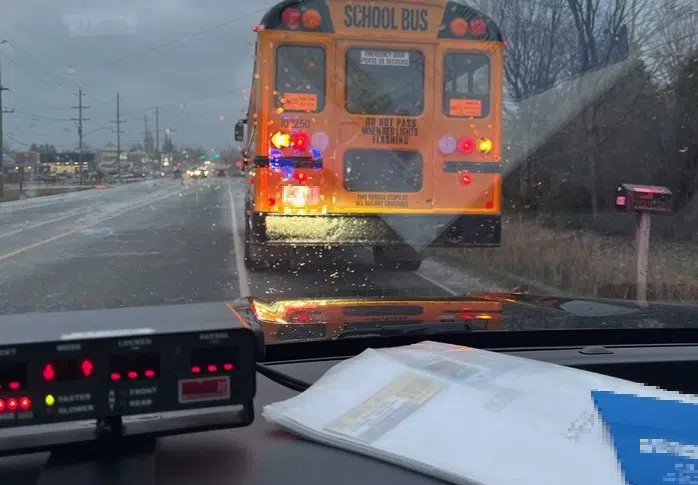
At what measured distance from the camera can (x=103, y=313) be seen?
234 cm

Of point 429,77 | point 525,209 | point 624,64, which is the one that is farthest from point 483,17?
point 525,209

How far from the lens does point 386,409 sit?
2303mm

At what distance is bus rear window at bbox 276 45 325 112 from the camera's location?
10148 millimetres

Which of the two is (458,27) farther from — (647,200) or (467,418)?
(467,418)

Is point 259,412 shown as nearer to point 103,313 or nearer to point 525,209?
point 103,313

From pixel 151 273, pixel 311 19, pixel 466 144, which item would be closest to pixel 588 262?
pixel 466 144

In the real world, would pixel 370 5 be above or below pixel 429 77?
above

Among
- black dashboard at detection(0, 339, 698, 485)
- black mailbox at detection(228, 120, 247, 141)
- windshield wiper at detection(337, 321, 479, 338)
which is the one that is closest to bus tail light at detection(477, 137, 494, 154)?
black mailbox at detection(228, 120, 247, 141)

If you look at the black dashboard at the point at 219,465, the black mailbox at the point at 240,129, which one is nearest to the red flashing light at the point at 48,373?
the black dashboard at the point at 219,465

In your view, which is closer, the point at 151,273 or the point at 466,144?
the point at 466,144

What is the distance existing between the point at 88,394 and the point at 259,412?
75 centimetres

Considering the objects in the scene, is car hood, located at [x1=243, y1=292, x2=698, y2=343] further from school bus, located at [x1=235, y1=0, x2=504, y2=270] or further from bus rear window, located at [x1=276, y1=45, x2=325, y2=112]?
bus rear window, located at [x1=276, y1=45, x2=325, y2=112]

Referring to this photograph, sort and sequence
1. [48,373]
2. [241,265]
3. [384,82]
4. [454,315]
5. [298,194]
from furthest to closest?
[241,265] → [384,82] → [298,194] → [454,315] → [48,373]

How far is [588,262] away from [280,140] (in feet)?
17.8
